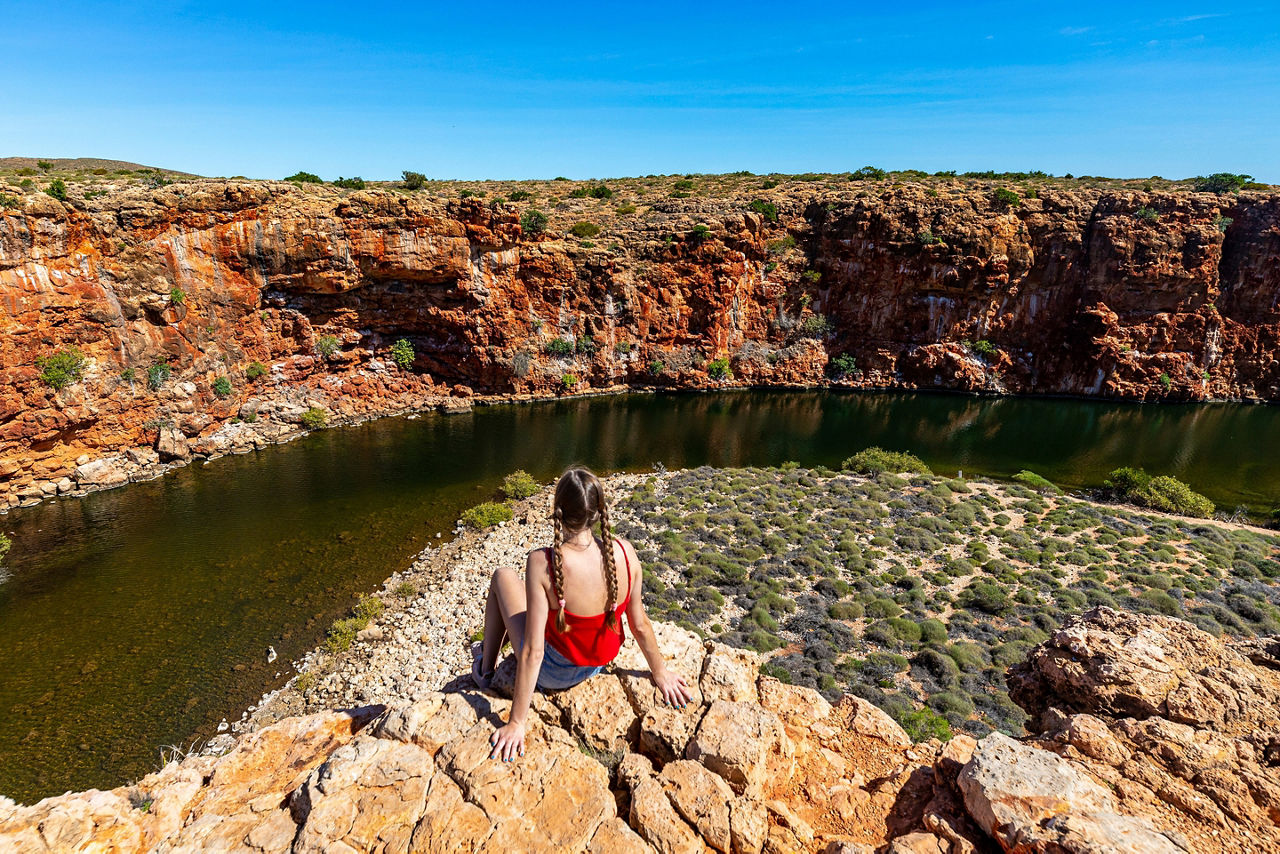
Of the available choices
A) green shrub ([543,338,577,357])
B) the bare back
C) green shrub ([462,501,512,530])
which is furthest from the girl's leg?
green shrub ([543,338,577,357])

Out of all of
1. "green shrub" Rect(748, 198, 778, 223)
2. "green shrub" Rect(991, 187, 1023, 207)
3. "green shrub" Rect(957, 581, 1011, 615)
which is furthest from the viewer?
"green shrub" Rect(748, 198, 778, 223)

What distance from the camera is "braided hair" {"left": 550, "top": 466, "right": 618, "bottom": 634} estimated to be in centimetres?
360

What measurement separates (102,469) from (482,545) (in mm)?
18800

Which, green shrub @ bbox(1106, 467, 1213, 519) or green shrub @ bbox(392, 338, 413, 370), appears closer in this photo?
green shrub @ bbox(1106, 467, 1213, 519)

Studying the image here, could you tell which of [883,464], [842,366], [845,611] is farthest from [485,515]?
[842,366]

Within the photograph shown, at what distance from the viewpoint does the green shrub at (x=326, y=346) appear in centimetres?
3525

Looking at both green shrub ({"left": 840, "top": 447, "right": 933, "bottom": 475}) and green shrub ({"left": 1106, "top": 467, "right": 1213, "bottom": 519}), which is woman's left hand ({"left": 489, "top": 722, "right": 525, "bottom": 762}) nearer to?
green shrub ({"left": 840, "top": 447, "right": 933, "bottom": 475})

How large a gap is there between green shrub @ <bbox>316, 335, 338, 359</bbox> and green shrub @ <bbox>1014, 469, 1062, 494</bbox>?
39.9 m

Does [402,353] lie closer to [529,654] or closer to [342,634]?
[342,634]

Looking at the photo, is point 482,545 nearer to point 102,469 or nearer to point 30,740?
point 30,740

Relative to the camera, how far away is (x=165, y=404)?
2702 cm

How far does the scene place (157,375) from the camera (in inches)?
1056

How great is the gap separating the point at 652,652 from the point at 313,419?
3445cm

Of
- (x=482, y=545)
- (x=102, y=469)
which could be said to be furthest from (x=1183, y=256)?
(x=102, y=469)
